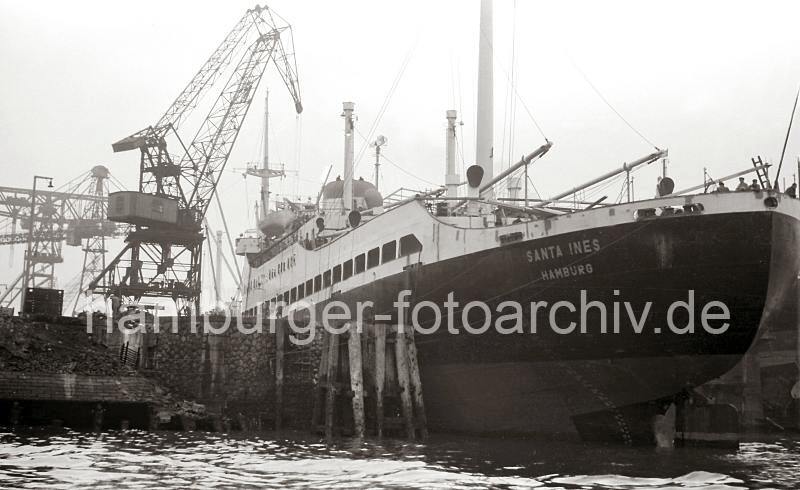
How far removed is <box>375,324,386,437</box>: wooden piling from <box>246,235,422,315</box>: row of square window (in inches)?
139

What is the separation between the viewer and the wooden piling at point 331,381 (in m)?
27.4

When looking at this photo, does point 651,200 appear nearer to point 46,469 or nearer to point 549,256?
point 549,256

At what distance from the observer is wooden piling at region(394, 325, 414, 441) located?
27.0 m

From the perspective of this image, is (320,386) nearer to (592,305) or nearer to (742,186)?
(592,305)

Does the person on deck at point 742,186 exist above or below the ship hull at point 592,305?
above

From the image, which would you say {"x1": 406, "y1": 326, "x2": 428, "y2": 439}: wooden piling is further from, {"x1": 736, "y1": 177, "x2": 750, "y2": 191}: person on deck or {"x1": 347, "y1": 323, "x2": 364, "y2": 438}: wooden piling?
{"x1": 736, "y1": 177, "x2": 750, "y2": 191}: person on deck

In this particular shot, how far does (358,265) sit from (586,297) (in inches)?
482

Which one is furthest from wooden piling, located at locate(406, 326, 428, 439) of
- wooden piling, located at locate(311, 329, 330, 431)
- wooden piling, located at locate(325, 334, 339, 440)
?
wooden piling, located at locate(311, 329, 330, 431)

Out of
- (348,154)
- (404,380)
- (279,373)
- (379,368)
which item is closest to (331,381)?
(379,368)

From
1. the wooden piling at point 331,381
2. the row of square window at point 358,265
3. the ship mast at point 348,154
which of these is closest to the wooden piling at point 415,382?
the wooden piling at point 331,381

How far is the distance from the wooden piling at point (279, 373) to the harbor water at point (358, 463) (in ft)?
11.3

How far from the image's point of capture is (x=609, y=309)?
2433cm

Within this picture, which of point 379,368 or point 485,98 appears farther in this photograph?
point 485,98

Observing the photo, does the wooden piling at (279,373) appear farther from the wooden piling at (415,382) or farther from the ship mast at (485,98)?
the ship mast at (485,98)
